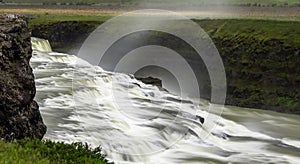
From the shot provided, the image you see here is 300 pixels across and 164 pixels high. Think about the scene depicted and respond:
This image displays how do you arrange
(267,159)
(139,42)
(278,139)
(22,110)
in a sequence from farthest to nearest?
(139,42), (278,139), (267,159), (22,110)

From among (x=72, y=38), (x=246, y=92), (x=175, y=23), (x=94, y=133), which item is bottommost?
(x=94, y=133)

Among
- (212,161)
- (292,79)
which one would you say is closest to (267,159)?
Result: (212,161)

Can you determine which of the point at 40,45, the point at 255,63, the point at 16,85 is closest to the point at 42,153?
the point at 16,85

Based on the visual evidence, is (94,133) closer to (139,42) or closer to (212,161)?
(212,161)

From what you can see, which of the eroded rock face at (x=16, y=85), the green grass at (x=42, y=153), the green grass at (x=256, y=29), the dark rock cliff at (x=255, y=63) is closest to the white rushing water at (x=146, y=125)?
the dark rock cliff at (x=255, y=63)

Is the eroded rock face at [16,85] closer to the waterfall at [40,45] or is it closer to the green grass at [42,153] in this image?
Result: the green grass at [42,153]

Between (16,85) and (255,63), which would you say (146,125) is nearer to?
(16,85)
